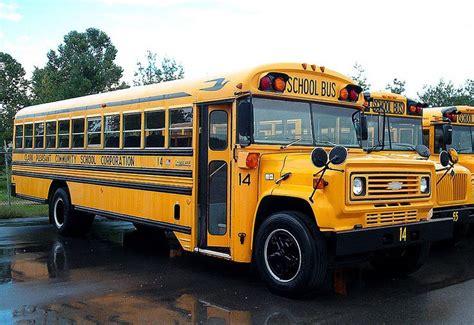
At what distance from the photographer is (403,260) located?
265 inches

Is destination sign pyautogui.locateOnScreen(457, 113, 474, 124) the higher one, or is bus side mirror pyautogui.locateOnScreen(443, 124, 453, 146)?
destination sign pyautogui.locateOnScreen(457, 113, 474, 124)

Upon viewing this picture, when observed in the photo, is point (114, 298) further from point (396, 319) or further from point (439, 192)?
point (439, 192)

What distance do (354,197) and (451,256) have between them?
3704mm

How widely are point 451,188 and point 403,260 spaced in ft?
5.55

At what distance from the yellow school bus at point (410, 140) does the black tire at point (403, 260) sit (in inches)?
40.0

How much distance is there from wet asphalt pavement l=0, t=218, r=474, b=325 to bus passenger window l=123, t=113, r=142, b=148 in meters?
1.70

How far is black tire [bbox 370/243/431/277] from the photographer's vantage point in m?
6.55

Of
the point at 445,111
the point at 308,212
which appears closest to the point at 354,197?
the point at 308,212

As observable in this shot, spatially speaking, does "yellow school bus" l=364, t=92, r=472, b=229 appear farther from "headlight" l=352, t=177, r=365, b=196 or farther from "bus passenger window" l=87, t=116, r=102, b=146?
"bus passenger window" l=87, t=116, r=102, b=146

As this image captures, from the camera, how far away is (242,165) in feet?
19.6

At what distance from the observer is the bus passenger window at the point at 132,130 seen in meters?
7.89

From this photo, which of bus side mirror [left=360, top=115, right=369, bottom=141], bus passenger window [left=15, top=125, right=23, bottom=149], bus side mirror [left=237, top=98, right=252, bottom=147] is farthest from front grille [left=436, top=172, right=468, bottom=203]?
bus passenger window [left=15, top=125, right=23, bottom=149]

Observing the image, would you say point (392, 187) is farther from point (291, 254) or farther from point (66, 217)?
point (66, 217)

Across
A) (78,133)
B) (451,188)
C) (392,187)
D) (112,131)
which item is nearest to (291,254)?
(392,187)
